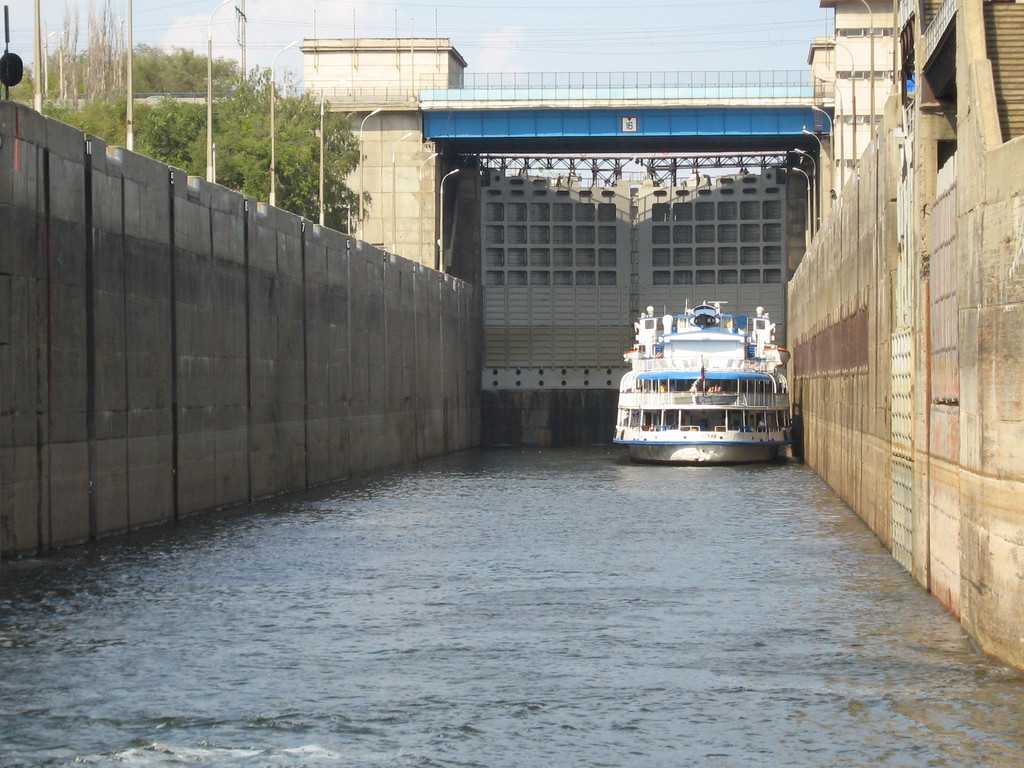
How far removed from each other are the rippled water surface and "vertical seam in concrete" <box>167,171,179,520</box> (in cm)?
152

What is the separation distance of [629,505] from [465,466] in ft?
57.4

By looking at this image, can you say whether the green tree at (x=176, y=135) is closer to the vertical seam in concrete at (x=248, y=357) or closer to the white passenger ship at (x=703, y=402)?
the white passenger ship at (x=703, y=402)

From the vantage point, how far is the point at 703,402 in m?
48.4

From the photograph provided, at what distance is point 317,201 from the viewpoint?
62.5 metres

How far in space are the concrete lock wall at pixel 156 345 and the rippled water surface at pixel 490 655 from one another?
1.44 meters

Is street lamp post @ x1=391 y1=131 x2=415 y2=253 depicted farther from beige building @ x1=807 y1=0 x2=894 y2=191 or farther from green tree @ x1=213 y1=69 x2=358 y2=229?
beige building @ x1=807 y1=0 x2=894 y2=191

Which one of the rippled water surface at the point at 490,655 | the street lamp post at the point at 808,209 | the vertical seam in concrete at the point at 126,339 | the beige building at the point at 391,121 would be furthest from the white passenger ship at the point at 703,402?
the vertical seam in concrete at the point at 126,339

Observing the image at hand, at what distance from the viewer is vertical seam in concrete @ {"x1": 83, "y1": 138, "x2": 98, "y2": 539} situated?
2539 cm

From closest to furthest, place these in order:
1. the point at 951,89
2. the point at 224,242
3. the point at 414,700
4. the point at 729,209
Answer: the point at 414,700
the point at 951,89
the point at 224,242
the point at 729,209

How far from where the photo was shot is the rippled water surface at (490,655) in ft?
42.1

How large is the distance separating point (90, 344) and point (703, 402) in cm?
2614

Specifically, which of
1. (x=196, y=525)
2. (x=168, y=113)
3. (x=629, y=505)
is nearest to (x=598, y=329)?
(x=168, y=113)

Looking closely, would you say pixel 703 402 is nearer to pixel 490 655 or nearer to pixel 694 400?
pixel 694 400

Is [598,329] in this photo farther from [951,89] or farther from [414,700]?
[414,700]
